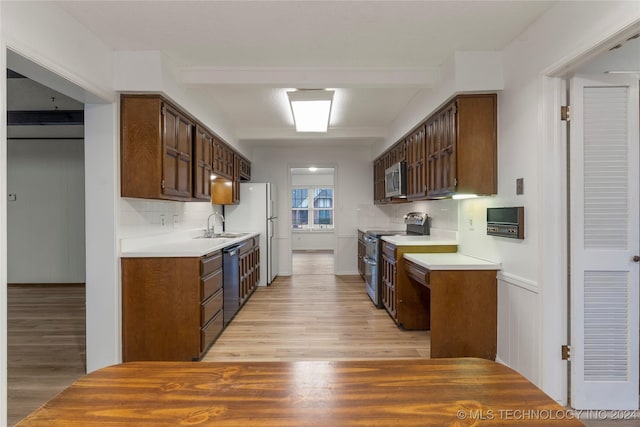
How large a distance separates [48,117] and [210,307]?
3.67 m

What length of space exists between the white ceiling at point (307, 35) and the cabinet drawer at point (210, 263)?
1545 mm

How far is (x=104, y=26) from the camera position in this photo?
241 centimetres

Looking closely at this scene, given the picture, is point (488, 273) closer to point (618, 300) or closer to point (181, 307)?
point (618, 300)

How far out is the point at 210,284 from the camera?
10.4 feet

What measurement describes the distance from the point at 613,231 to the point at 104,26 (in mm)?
3534

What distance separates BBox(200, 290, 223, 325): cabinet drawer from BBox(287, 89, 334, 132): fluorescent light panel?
2.11 m

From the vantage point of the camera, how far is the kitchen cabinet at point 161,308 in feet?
9.32

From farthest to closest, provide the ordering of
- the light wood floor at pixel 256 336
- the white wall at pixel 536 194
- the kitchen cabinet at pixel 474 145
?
the kitchen cabinet at pixel 474 145 < the light wood floor at pixel 256 336 < the white wall at pixel 536 194

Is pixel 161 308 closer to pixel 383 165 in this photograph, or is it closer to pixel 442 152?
pixel 442 152

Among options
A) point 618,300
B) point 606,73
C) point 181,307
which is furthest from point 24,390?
point 606,73

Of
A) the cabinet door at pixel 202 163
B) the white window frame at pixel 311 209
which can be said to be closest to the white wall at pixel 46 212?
the cabinet door at pixel 202 163

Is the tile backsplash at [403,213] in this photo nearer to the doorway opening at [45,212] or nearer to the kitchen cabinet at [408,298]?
the kitchen cabinet at [408,298]

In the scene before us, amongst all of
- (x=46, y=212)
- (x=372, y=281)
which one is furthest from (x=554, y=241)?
(x=46, y=212)

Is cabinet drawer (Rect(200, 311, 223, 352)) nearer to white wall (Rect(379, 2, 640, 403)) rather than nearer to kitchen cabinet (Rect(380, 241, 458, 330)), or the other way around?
kitchen cabinet (Rect(380, 241, 458, 330))
